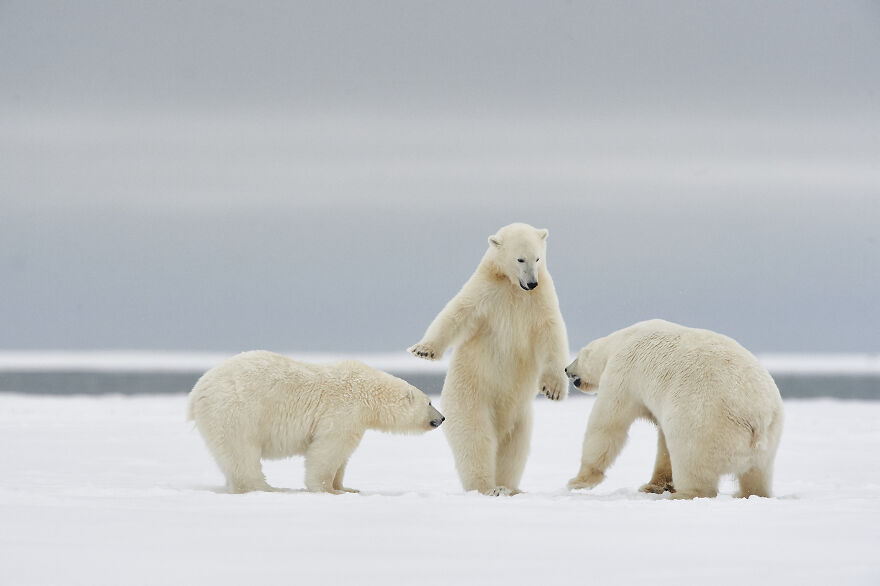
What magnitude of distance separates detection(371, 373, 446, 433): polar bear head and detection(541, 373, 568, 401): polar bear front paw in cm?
67

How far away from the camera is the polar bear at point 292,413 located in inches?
235

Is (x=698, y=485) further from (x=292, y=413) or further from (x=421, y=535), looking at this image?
(x=292, y=413)

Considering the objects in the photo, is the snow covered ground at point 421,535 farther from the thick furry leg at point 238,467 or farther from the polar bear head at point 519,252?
the polar bear head at point 519,252

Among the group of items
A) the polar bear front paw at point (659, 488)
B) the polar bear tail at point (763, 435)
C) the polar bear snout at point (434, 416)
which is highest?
the polar bear tail at point (763, 435)

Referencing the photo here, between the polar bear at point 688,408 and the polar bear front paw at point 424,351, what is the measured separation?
1.03 meters

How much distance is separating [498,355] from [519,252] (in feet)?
2.28

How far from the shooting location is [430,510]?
4.79 meters

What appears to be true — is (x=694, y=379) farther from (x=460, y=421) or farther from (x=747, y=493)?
A: (x=460, y=421)

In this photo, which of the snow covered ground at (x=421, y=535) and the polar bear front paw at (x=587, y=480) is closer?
the snow covered ground at (x=421, y=535)

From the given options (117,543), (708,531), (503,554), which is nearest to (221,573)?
(117,543)

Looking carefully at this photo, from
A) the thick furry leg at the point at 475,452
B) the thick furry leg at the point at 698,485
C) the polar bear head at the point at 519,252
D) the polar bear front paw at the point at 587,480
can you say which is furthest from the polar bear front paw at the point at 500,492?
the polar bear head at the point at 519,252

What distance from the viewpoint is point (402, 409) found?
20.7 ft

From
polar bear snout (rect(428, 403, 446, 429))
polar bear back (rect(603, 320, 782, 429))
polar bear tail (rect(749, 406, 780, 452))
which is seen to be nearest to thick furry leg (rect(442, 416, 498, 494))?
polar bear snout (rect(428, 403, 446, 429))

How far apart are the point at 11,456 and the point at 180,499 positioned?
3.57 m
